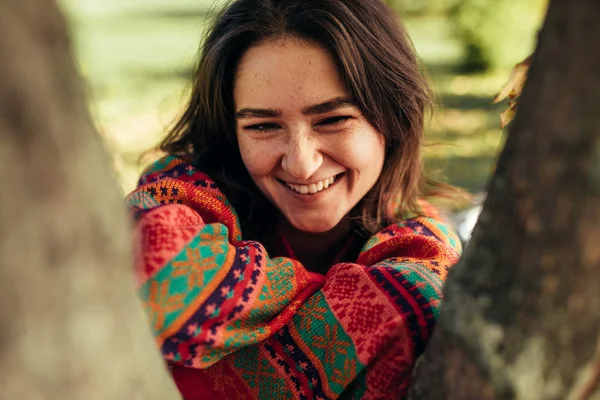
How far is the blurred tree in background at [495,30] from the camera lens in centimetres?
1024

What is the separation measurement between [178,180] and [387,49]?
923 mm

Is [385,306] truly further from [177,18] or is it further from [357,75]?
[177,18]

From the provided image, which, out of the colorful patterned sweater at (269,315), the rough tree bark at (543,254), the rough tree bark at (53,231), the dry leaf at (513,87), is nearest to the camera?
the rough tree bark at (53,231)

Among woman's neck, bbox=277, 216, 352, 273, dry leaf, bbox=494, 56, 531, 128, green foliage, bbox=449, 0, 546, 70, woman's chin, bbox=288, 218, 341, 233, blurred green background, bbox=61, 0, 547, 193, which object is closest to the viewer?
dry leaf, bbox=494, 56, 531, 128

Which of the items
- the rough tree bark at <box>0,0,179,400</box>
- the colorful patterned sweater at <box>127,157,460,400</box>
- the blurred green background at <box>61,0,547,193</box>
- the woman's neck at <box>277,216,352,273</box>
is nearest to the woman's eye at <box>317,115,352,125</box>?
the colorful patterned sweater at <box>127,157,460,400</box>

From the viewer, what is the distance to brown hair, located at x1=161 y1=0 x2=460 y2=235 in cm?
234

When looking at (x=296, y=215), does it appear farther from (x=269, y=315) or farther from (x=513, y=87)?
(x=513, y=87)

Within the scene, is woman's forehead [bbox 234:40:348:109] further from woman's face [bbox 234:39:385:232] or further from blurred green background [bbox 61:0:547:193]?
blurred green background [bbox 61:0:547:193]

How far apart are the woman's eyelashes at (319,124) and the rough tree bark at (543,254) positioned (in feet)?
3.38

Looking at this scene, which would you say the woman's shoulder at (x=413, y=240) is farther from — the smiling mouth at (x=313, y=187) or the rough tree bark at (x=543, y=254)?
the rough tree bark at (x=543, y=254)

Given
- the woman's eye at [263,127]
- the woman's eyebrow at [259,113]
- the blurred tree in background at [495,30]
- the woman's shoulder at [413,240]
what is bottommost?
the woman's shoulder at [413,240]

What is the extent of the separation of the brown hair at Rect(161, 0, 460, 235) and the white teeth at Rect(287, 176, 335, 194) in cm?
26

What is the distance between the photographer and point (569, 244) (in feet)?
3.57

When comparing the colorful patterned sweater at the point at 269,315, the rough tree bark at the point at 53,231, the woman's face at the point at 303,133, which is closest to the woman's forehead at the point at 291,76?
the woman's face at the point at 303,133
